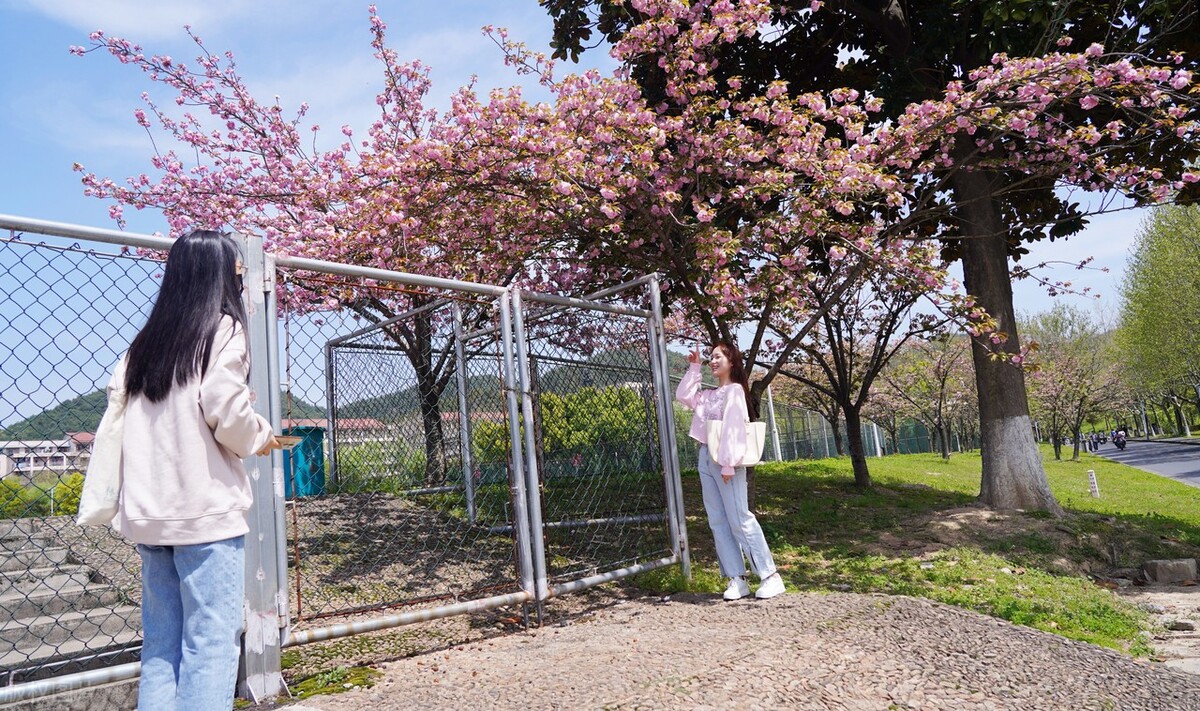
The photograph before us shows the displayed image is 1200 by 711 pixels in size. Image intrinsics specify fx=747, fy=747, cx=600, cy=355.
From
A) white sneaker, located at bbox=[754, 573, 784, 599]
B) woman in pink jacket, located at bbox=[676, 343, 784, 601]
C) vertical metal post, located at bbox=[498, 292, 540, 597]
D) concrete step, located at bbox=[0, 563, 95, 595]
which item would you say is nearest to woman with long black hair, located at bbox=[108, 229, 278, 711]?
vertical metal post, located at bbox=[498, 292, 540, 597]

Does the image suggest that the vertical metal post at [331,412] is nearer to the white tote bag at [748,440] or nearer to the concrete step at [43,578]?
the concrete step at [43,578]

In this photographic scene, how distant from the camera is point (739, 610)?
496cm

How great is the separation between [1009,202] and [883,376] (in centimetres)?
1740

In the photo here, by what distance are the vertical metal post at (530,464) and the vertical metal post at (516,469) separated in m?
0.04

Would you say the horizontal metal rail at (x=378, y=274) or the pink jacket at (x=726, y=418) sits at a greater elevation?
the horizontal metal rail at (x=378, y=274)

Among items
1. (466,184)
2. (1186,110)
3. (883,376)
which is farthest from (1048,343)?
(466,184)

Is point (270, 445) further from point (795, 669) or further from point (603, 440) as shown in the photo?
point (603, 440)

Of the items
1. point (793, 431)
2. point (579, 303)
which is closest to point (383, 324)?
point (579, 303)

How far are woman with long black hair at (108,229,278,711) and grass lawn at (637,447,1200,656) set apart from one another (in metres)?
4.15

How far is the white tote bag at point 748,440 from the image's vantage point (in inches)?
213

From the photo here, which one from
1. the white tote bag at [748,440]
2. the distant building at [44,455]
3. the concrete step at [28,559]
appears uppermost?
the distant building at [44,455]

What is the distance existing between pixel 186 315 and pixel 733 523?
13.2 feet

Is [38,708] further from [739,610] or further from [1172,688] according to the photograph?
[1172,688]

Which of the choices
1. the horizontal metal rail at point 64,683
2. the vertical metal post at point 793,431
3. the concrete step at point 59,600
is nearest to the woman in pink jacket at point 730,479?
the horizontal metal rail at point 64,683
